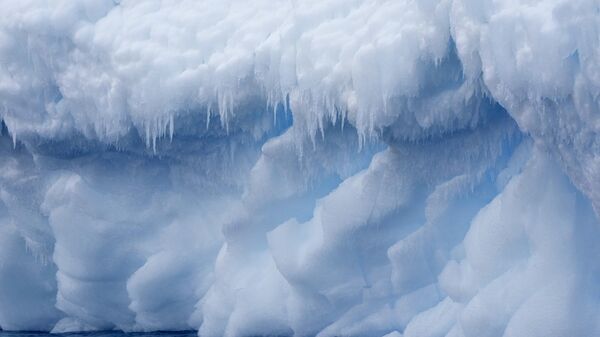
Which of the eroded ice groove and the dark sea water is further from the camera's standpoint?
the dark sea water

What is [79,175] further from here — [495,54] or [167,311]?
[495,54]

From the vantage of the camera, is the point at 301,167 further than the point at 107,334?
No

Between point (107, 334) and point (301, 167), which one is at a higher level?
point (301, 167)

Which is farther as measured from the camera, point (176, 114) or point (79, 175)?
point (79, 175)

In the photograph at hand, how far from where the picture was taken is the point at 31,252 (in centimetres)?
887

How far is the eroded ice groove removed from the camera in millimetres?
5676

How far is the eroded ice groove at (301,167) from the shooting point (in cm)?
568

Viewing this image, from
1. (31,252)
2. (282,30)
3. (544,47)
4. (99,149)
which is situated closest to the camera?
(544,47)

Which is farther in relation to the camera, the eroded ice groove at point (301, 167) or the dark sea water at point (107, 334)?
the dark sea water at point (107, 334)

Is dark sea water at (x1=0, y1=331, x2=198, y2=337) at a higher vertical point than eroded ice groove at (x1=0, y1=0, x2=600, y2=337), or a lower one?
lower

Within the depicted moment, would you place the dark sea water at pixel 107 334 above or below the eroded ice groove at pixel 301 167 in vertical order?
below

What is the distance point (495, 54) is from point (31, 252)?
209 inches

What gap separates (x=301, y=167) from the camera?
23.4 ft

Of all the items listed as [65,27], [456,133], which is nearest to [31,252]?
[65,27]
